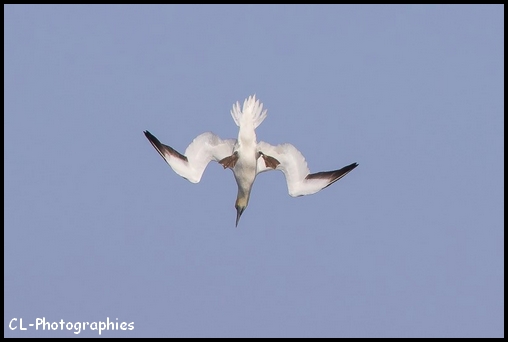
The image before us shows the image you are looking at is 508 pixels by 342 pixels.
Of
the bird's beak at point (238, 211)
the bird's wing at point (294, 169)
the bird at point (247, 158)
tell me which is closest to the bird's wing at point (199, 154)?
the bird at point (247, 158)

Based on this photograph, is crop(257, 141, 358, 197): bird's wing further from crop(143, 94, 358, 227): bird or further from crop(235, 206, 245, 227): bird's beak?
crop(235, 206, 245, 227): bird's beak

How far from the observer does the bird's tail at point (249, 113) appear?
24766 millimetres

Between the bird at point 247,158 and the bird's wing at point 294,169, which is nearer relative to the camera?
the bird at point 247,158

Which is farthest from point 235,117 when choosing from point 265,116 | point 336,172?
point 336,172

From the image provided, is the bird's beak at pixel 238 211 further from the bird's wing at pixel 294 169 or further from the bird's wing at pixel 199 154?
the bird's wing at pixel 199 154

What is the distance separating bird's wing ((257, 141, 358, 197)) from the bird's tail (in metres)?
0.68

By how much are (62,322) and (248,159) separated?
20.1 feet

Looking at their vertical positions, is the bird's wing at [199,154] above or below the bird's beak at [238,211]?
above

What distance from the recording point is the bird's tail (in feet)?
81.3

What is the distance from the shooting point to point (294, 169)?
25703mm

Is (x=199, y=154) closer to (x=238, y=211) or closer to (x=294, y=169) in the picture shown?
(x=238, y=211)

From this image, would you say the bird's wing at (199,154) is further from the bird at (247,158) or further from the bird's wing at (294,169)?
the bird's wing at (294,169)

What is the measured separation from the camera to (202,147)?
2541 cm

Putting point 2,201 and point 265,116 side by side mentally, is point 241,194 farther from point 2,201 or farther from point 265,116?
point 2,201
